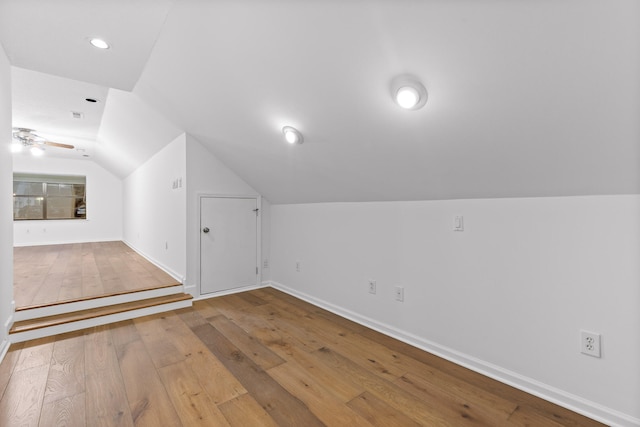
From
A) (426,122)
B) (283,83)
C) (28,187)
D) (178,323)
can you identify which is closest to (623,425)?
(426,122)

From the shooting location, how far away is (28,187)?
787 cm

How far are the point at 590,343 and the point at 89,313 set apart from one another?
13.5 feet

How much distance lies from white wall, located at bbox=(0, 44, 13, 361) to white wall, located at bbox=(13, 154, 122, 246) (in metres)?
6.82

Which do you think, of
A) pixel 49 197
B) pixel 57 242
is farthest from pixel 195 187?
pixel 49 197

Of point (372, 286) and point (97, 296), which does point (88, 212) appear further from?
point (372, 286)

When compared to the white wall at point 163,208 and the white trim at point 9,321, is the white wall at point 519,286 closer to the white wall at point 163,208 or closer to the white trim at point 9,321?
the white wall at point 163,208

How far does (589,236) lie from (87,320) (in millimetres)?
4140

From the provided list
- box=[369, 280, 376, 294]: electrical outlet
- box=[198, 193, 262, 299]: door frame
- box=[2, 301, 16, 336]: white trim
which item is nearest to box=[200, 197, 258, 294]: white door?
box=[198, 193, 262, 299]: door frame

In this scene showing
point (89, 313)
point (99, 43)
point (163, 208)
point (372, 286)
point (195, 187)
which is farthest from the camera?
point (163, 208)

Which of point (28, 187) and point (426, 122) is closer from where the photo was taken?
point (426, 122)

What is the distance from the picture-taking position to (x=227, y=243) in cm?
405

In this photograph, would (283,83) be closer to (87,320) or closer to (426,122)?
(426,122)

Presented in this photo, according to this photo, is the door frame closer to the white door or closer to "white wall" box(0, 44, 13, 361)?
the white door

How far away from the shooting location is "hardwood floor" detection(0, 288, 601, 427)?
1686mm
